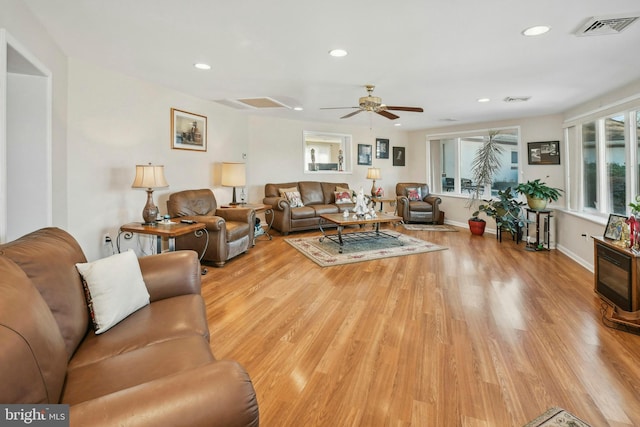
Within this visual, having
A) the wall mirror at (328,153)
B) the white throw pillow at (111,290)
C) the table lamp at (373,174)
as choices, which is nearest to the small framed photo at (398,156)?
the table lamp at (373,174)

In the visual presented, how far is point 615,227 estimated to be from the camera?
9.68 ft

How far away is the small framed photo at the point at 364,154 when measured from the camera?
7.68 metres

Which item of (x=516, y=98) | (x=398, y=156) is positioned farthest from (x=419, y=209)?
(x=516, y=98)

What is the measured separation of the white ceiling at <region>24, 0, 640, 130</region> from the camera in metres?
2.15

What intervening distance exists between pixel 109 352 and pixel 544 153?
21.4 ft

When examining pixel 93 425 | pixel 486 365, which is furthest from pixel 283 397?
pixel 486 365

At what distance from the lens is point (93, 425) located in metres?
0.74

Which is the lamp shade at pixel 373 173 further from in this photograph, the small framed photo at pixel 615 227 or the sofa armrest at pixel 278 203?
the small framed photo at pixel 615 227

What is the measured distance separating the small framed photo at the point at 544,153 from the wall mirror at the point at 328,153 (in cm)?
361

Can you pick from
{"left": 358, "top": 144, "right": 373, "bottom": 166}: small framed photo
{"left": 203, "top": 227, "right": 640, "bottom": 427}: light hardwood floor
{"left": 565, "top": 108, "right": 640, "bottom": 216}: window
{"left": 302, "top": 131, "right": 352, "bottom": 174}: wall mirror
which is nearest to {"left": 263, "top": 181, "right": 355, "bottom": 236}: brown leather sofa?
{"left": 302, "top": 131, "right": 352, "bottom": 174}: wall mirror

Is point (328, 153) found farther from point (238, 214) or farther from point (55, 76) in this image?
point (55, 76)

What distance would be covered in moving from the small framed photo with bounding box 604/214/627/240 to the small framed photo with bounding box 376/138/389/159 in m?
5.26

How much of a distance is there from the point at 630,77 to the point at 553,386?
137 inches

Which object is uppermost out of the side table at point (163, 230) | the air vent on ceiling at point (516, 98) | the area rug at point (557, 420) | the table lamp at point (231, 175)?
the air vent on ceiling at point (516, 98)
